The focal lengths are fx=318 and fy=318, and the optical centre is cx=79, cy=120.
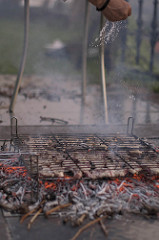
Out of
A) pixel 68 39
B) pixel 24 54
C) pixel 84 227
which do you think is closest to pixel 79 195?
pixel 84 227

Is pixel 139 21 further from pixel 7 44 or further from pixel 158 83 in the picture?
pixel 7 44

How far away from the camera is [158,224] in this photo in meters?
3.48

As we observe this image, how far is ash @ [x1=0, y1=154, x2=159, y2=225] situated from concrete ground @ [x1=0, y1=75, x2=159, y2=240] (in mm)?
131

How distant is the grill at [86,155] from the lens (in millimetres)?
3928

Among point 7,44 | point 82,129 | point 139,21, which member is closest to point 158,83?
point 139,21

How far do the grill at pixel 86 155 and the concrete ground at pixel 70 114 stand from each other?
59 cm

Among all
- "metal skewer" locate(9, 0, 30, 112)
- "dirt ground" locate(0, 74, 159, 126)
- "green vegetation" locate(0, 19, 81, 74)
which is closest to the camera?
"metal skewer" locate(9, 0, 30, 112)

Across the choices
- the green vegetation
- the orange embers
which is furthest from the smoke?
the green vegetation

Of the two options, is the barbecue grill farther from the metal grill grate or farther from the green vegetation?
the green vegetation

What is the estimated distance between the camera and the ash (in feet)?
11.7

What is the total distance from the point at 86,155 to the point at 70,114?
3475 millimetres

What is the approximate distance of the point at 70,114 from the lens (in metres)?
7.84

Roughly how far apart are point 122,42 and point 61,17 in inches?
410

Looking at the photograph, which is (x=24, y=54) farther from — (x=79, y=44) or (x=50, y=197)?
(x=79, y=44)
